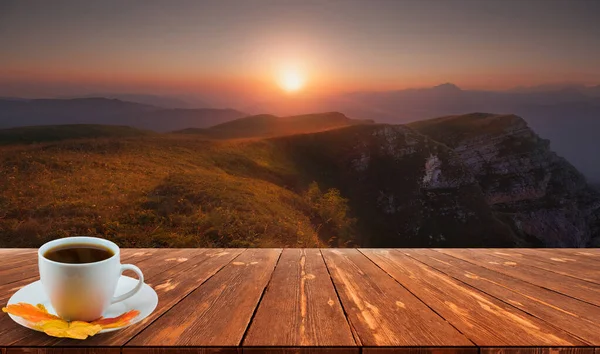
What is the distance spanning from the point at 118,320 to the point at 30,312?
1.14ft

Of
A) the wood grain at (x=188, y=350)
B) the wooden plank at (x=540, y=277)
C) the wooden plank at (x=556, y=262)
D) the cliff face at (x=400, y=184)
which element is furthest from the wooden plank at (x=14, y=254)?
the cliff face at (x=400, y=184)

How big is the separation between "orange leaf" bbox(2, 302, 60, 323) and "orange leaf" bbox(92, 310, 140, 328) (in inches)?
6.8

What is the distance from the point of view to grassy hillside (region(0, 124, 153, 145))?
42.1m

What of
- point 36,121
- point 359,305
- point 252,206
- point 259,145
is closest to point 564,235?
point 259,145

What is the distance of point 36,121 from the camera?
131250mm

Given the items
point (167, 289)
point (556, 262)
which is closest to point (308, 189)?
point (556, 262)

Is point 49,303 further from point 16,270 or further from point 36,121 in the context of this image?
point 36,121

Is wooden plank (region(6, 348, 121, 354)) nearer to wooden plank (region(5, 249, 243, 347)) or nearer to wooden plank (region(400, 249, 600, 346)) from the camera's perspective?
wooden plank (region(5, 249, 243, 347))

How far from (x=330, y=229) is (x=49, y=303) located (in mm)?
33999

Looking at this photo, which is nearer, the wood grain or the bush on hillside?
the wood grain

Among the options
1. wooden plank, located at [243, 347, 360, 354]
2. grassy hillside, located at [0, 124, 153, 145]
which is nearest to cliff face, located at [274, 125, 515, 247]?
grassy hillside, located at [0, 124, 153, 145]

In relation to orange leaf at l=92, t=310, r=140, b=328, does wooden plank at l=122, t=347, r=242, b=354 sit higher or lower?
lower

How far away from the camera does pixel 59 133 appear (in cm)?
4809

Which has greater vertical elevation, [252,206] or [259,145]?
[259,145]
